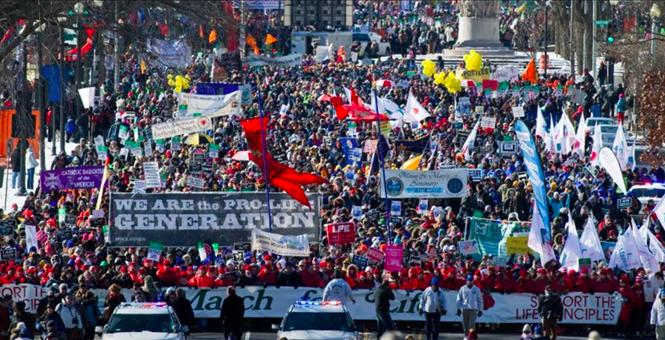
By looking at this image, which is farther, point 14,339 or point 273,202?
point 273,202

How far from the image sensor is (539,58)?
82188 millimetres

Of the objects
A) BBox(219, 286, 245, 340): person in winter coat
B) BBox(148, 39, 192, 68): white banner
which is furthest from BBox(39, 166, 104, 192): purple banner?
BBox(148, 39, 192, 68): white banner

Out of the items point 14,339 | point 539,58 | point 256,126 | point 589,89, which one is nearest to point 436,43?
point 539,58

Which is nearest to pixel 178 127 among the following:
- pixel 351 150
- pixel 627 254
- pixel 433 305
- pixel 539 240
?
pixel 351 150

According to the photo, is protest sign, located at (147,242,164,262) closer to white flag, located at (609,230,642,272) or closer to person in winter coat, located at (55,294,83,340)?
person in winter coat, located at (55,294,83,340)

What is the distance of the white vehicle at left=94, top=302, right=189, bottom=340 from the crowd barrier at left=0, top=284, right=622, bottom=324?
417 cm

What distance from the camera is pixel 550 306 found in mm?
27875

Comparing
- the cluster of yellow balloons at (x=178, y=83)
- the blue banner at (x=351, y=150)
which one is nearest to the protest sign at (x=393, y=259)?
the blue banner at (x=351, y=150)

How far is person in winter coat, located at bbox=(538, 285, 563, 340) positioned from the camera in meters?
27.9

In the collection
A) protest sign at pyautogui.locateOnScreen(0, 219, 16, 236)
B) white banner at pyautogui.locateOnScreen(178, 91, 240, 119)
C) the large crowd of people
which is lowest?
the large crowd of people

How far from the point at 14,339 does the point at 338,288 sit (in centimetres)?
581

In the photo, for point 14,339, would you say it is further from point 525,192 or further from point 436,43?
point 436,43

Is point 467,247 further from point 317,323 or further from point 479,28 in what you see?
point 479,28

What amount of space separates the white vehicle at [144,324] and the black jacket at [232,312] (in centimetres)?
157
